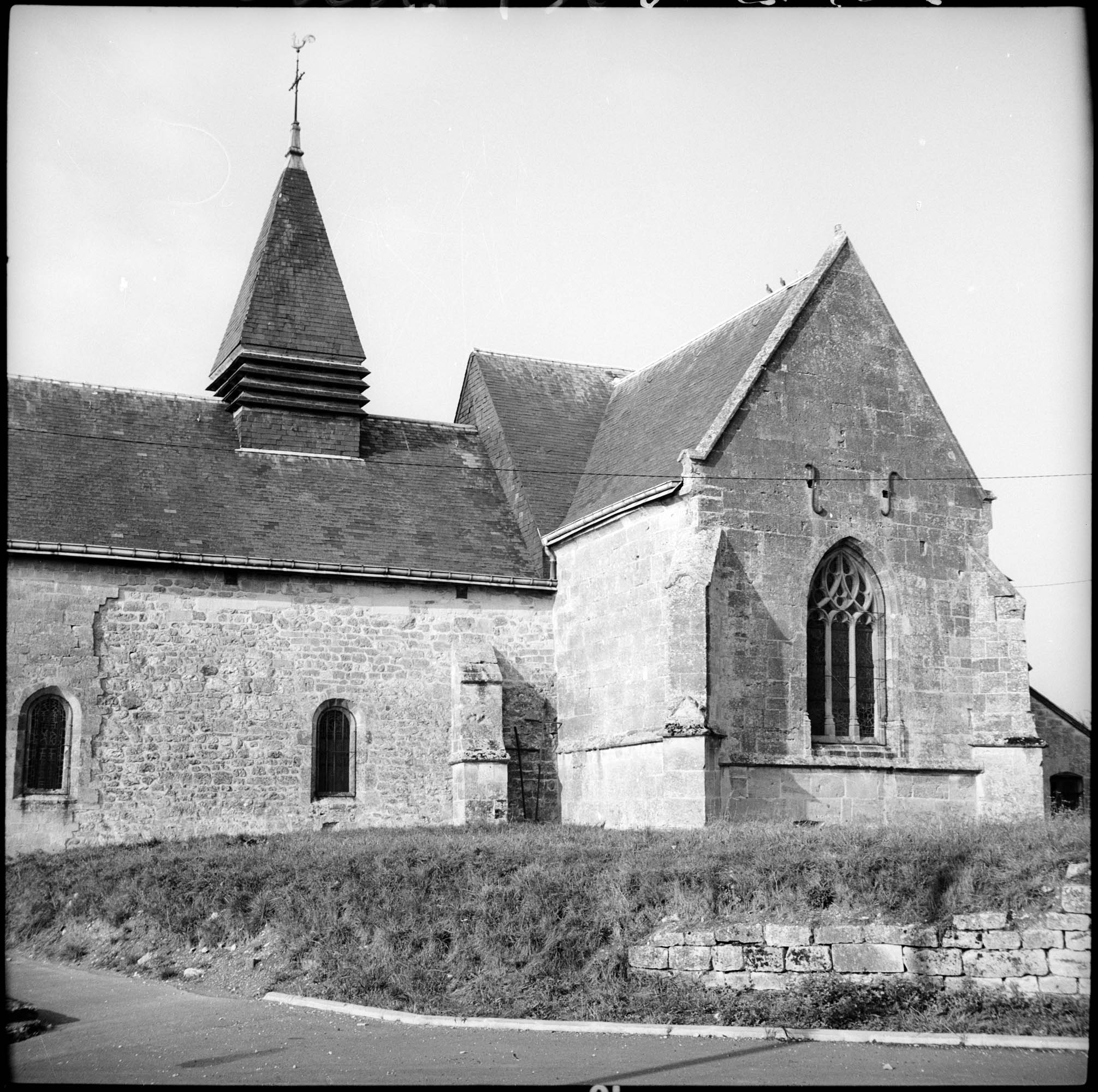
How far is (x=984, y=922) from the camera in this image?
1319 centimetres

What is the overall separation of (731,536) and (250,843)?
881cm

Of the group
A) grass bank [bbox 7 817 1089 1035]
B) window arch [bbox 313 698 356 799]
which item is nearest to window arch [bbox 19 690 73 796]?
grass bank [bbox 7 817 1089 1035]

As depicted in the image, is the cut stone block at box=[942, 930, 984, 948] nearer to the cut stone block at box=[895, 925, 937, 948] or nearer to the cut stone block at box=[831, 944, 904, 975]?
the cut stone block at box=[895, 925, 937, 948]

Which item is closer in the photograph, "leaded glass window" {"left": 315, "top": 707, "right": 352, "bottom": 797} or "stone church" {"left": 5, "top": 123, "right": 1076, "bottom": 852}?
"stone church" {"left": 5, "top": 123, "right": 1076, "bottom": 852}

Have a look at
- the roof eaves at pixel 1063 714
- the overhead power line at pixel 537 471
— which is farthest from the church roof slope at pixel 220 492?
the roof eaves at pixel 1063 714

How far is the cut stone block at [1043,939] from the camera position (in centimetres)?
1297

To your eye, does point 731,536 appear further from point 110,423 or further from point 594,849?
point 110,423

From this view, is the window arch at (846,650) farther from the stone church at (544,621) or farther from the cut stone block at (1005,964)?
the cut stone block at (1005,964)

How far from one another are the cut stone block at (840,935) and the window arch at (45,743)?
1323cm

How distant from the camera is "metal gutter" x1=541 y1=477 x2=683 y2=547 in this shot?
2209 cm

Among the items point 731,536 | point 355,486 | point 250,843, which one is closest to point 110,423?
point 355,486

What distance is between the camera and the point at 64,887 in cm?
1830

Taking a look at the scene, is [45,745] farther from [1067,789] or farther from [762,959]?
[1067,789]

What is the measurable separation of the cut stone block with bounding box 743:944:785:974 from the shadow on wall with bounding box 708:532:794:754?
7.56 metres
